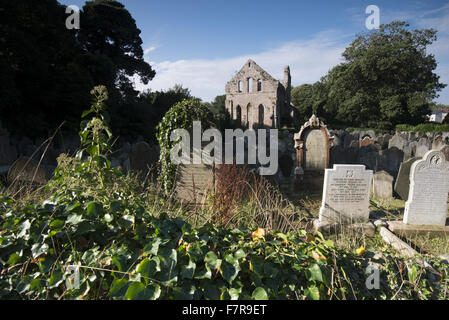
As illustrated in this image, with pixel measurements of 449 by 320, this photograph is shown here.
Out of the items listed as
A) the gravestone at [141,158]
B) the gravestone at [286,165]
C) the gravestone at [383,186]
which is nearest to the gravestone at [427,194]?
the gravestone at [383,186]

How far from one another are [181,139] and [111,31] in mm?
23630

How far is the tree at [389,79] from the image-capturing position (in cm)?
3319

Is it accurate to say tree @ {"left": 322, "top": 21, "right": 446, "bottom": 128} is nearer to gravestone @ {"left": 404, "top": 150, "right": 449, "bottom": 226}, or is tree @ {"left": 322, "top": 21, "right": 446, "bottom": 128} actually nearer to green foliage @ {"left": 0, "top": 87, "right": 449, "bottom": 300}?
gravestone @ {"left": 404, "top": 150, "right": 449, "bottom": 226}

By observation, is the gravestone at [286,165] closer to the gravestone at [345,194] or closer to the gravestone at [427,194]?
the gravestone at [345,194]

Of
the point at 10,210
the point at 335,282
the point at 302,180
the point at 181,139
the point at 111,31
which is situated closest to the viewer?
the point at 335,282

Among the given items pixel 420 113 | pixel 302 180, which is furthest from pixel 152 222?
pixel 420 113

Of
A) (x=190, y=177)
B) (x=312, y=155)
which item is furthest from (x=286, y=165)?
(x=190, y=177)

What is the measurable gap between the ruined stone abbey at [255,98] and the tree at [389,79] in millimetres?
11426

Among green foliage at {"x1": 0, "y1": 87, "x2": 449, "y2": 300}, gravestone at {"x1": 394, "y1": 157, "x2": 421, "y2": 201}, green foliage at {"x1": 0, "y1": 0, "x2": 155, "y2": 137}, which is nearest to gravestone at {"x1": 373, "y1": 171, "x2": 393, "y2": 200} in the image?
gravestone at {"x1": 394, "y1": 157, "x2": 421, "y2": 201}

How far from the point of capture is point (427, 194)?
4.82 m

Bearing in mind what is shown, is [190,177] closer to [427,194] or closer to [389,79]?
[427,194]

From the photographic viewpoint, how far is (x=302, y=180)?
8211 mm
